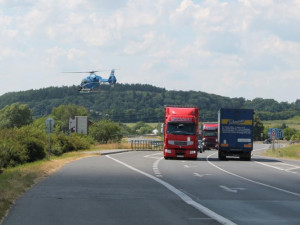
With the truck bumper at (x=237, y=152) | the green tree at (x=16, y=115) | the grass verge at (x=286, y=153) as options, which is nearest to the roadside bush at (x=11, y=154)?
the truck bumper at (x=237, y=152)

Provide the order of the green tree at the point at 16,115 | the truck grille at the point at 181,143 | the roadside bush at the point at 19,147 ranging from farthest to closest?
the green tree at the point at 16,115 → the truck grille at the point at 181,143 → the roadside bush at the point at 19,147

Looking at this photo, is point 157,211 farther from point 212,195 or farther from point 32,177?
point 32,177

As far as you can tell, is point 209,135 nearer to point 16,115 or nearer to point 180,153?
point 180,153

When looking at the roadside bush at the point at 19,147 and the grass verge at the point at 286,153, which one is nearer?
the roadside bush at the point at 19,147

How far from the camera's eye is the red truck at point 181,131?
135 ft

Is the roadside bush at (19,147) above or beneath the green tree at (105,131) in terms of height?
beneath

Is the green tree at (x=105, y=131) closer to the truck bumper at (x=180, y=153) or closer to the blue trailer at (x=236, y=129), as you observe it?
the blue trailer at (x=236, y=129)

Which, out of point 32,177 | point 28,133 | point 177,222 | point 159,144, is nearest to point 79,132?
point 159,144

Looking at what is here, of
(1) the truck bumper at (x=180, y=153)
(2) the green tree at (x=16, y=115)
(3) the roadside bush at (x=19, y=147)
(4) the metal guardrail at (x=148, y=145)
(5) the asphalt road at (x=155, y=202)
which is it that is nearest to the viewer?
(5) the asphalt road at (x=155, y=202)

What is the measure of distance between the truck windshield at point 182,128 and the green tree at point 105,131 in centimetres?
5790

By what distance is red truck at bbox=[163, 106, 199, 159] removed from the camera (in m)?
41.1

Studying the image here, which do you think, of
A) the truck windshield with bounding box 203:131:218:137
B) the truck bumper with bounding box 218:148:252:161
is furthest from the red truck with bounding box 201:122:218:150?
the truck bumper with bounding box 218:148:252:161

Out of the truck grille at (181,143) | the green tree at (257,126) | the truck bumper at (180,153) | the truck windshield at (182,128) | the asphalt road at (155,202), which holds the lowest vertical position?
the asphalt road at (155,202)

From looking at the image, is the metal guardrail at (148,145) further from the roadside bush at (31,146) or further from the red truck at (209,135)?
the roadside bush at (31,146)
